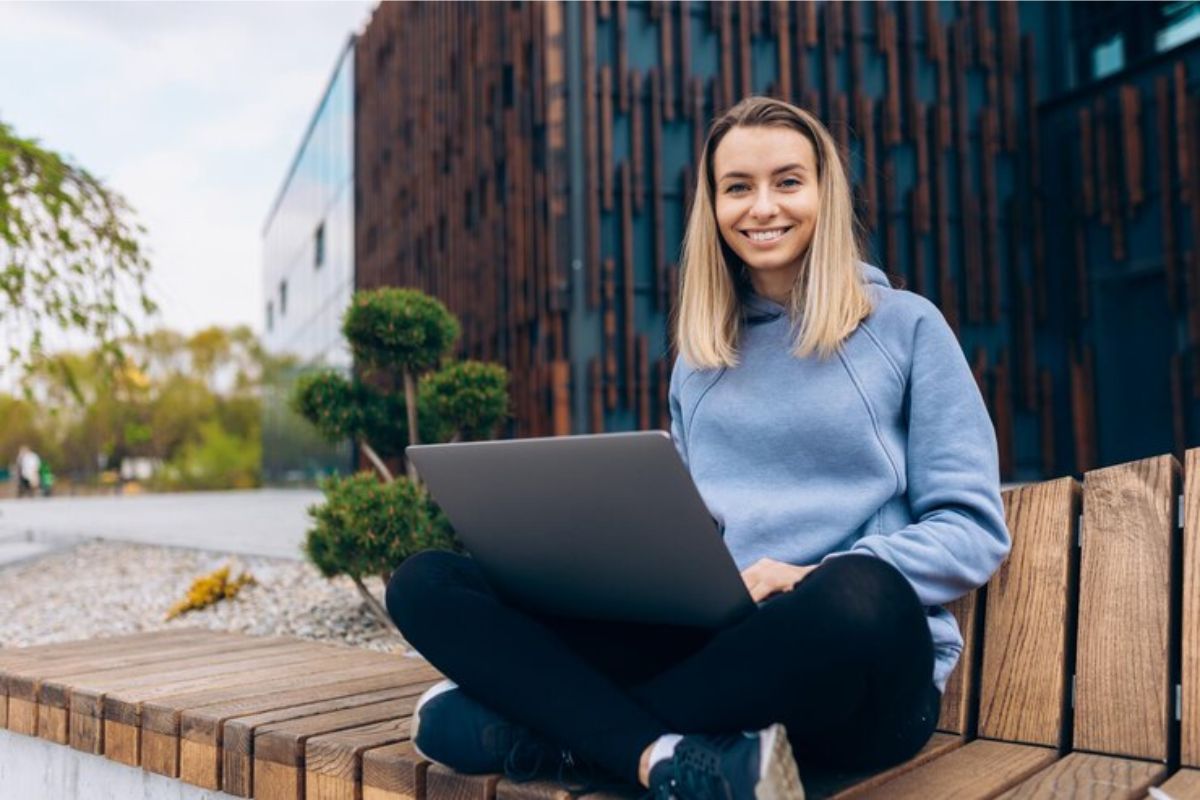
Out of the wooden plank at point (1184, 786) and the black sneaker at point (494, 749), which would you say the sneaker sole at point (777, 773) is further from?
the wooden plank at point (1184, 786)

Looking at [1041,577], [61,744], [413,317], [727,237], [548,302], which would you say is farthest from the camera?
[548,302]

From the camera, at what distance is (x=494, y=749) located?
196 cm

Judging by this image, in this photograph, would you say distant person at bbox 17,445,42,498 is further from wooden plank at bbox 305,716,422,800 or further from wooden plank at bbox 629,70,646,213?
wooden plank at bbox 305,716,422,800

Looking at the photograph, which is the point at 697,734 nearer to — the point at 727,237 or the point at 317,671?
the point at 727,237

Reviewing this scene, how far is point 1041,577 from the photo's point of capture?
7.23 feet

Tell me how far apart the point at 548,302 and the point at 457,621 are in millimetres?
10670

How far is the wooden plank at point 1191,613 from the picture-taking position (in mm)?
1973

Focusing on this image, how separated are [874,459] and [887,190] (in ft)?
41.1

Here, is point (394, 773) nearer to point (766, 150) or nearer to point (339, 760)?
point (339, 760)

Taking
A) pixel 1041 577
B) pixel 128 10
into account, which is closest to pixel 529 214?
pixel 128 10

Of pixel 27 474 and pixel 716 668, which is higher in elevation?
pixel 27 474

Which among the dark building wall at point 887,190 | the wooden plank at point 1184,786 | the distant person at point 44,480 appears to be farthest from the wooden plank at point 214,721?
the distant person at point 44,480

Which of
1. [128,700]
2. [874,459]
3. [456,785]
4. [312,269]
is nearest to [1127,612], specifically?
[874,459]

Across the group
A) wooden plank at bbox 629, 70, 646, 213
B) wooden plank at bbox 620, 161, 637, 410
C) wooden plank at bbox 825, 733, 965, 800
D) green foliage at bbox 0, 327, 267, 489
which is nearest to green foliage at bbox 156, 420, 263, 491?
green foliage at bbox 0, 327, 267, 489
